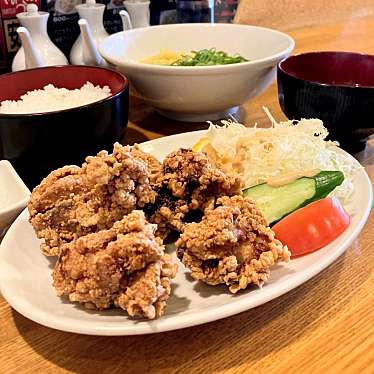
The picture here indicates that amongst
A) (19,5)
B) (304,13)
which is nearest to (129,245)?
(19,5)

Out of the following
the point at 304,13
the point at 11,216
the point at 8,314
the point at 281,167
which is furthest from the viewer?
the point at 304,13

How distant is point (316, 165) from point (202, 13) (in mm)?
1452

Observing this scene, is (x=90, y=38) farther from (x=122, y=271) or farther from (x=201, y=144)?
(x=122, y=271)

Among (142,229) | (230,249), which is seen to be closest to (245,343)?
(230,249)

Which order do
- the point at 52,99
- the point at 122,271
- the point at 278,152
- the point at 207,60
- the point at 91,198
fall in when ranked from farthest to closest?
1. the point at 207,60
2. the point at 52,99
3. the point at 278,152
4. the point at 91,198
5. the point at 122,271

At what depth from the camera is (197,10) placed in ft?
7.89

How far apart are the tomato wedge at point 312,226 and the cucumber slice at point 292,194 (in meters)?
0.03

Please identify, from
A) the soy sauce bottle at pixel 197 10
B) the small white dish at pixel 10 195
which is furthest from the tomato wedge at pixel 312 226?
the soy sauce bottle at pixel 197 10

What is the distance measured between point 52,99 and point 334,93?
32.8 inches

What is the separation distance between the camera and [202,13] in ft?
7.91

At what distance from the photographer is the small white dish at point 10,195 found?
3.40 ft

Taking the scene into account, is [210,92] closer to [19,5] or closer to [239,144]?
[239,144]

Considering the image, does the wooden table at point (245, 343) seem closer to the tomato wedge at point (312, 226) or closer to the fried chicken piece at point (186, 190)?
the tomato wedge at point (312, 226)

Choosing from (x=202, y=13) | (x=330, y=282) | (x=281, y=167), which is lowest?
(x=330, y=282)
